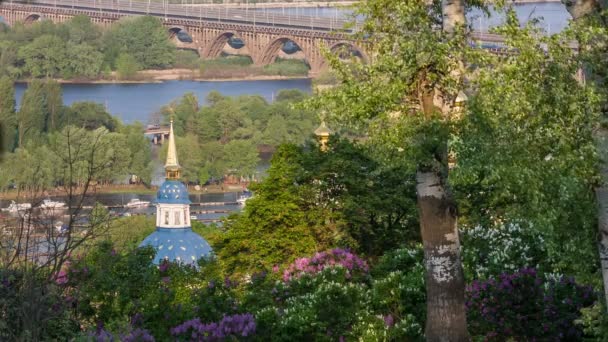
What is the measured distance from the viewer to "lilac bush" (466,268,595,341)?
11664 mm

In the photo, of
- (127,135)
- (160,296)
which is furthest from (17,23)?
(160,296)

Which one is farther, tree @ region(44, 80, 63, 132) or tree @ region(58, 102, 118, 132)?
tree @ region(58, 102, 118, 132)

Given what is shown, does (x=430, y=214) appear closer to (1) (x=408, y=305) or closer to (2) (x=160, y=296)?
(1) (x=408, y=305)

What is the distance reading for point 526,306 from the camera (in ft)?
39.1

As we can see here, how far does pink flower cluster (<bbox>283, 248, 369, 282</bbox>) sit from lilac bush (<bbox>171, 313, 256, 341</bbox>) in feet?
7.22

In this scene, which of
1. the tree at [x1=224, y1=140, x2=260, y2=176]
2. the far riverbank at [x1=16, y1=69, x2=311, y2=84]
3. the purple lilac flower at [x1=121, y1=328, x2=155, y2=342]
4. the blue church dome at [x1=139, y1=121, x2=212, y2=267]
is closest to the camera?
the purple lilac flower at [x1=121, y1=328, x2=155, y2=342]

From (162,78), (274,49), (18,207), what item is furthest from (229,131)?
(18,207)

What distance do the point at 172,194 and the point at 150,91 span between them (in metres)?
92.6

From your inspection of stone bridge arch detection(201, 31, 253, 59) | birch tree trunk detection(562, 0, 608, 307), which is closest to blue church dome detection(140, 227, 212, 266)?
birch tree trunk detection(562, 0, 608, 307)

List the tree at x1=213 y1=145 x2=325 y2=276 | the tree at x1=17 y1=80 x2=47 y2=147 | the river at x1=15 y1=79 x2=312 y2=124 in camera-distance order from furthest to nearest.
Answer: the river at x1=15 y1=79 x2=312 y2=124 < the tree at x1=17 y1=80 x2=47 y2=147 < the tree at x1=213 y1=145 x2=325 y2=276

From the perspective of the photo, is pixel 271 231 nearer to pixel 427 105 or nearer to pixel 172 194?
pixel 427 105

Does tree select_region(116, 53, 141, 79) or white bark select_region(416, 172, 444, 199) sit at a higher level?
tree select_region(116, 53, 141, 79)

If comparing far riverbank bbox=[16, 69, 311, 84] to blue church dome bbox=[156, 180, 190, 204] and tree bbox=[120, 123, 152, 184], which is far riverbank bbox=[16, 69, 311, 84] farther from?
blue church dome bbox=[156, 180, 190, 204]

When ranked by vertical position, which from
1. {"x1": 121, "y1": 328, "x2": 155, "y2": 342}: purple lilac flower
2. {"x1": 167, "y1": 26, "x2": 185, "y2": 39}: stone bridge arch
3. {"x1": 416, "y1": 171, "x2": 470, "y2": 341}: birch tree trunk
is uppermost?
{"x1": 167, "y1": 26, "x2": 185, "y2": 39}: stone bridge arch
